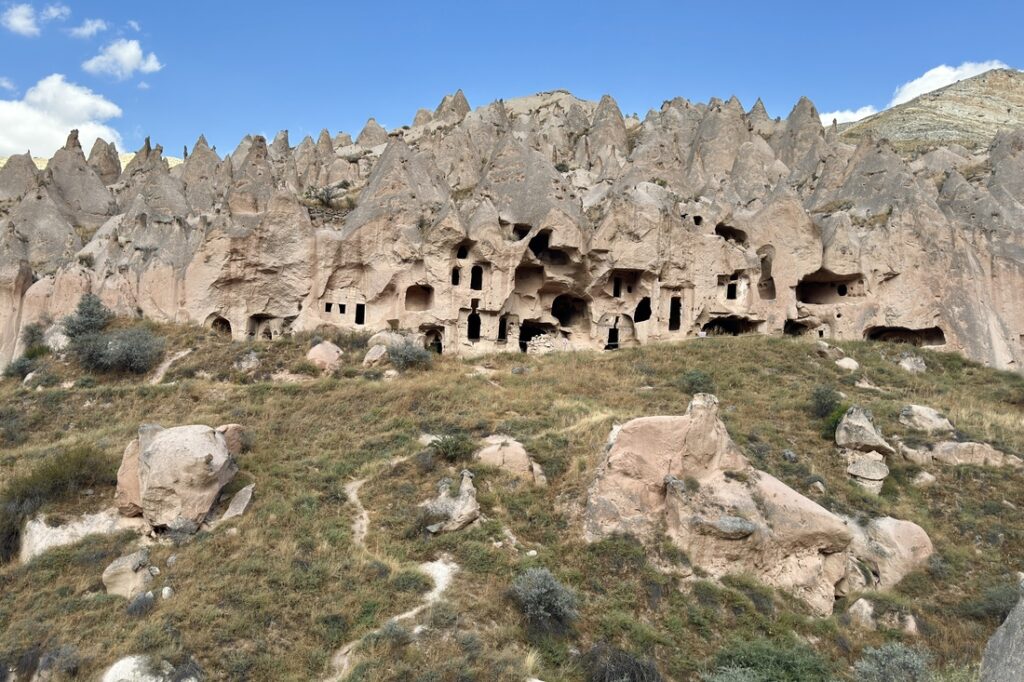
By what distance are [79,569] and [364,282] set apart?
16.6 meters

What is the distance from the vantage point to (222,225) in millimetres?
25266

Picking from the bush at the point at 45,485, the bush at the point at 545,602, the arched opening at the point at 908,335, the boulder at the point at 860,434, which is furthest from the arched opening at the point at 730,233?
the bush at the point at 45,485

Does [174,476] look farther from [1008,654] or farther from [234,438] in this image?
[1008,654]

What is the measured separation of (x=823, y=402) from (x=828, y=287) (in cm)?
1398

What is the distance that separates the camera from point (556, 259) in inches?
1073

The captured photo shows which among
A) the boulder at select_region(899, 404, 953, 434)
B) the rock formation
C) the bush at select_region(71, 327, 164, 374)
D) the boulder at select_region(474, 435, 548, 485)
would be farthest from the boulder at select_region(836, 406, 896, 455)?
the bush at select_region(71, 327, 164, 374)

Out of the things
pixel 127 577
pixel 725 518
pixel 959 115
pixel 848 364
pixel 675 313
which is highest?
pixel 959 115

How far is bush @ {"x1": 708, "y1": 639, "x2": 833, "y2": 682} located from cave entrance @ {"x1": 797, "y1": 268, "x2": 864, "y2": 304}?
22.2 m

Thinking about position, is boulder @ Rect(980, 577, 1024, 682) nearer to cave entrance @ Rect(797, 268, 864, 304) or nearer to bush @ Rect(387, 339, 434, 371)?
bush @ Rect(387, 339, 434, 371)

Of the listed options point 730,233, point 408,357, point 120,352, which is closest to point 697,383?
point 408,357

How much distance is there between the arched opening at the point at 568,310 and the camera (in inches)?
1127

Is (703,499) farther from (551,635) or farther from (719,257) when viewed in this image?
(719,257)

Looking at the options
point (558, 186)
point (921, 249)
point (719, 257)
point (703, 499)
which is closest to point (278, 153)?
point (558, 186)

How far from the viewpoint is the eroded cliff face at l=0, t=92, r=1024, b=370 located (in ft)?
83.7
